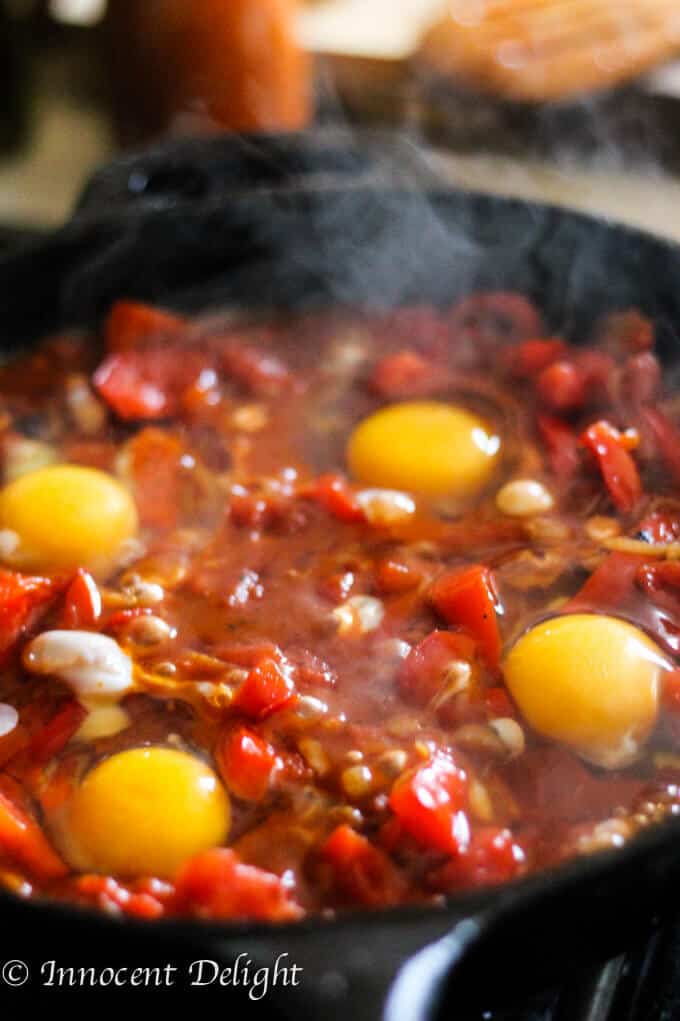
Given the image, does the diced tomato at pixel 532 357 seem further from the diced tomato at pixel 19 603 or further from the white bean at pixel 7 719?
the white bean at pixel 7 719

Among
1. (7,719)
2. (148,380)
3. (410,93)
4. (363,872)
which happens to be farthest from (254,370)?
(410,93)

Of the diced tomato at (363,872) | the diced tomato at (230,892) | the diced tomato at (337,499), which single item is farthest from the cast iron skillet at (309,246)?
the diced tomato at (230,892)

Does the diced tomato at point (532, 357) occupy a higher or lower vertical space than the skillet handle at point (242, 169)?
lower

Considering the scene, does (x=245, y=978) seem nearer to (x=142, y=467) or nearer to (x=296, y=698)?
(x=296, y=698)

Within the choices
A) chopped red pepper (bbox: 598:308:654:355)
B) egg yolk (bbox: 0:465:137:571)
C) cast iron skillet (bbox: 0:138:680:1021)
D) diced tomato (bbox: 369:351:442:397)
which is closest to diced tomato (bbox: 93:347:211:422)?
cast iron skillet (bbox: 0:138:680:1021)

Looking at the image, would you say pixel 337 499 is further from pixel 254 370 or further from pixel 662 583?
pixel 662 583

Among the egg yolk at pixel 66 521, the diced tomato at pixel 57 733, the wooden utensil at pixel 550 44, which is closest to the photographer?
the diced tomato at pixel 57 733

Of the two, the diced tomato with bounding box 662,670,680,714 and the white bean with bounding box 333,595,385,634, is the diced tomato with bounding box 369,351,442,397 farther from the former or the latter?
the diced tomato with bounding box 662,670,680,714
